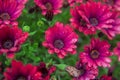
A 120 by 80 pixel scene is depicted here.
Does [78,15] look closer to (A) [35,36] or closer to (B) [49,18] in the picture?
(B) [49,18]

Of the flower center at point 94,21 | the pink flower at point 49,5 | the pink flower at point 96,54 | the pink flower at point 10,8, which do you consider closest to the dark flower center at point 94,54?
the pink flower at point 96,54

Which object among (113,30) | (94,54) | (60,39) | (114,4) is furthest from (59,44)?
(114,4)

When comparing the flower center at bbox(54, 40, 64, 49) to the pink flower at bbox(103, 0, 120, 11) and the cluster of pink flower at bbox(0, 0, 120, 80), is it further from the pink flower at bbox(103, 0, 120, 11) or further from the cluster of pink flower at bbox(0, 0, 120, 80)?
the pink flower at bbox(103, 0, 120, 11)

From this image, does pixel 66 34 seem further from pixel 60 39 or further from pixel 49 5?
pixel 49 5


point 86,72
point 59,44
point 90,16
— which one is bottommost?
point 86,72

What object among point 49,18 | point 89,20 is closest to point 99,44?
point 89,20

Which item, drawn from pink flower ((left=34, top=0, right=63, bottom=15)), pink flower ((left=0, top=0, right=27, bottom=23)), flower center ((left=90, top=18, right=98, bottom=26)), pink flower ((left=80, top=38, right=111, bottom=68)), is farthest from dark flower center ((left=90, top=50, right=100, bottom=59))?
pink flower ((left=0, top=0, right=27, bottom=23))
